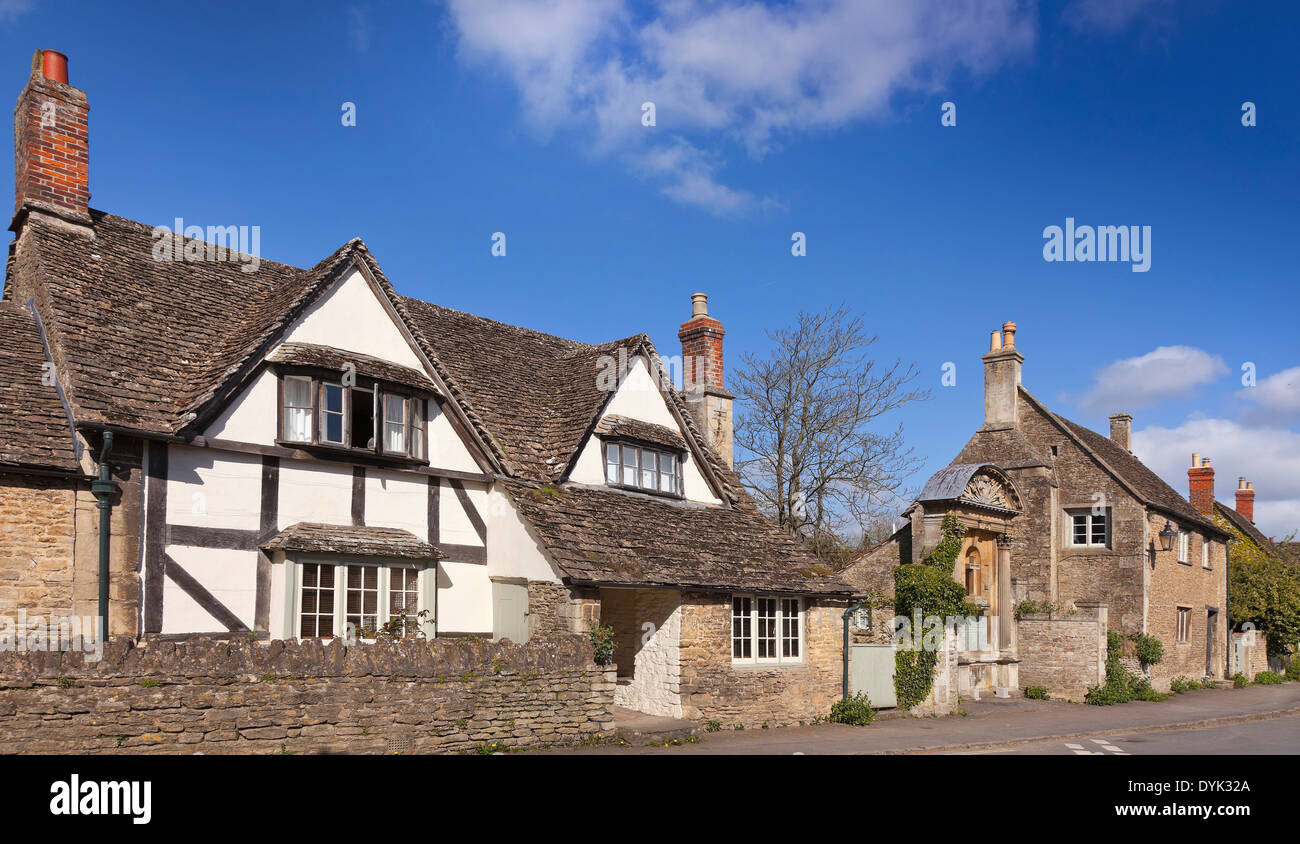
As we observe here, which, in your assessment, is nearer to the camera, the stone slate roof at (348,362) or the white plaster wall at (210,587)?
the white plaster wall at (210,587)

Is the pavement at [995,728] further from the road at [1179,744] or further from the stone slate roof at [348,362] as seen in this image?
the stone slate roof at [348,362]

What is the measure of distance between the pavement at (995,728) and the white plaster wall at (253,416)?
6330 millimetres

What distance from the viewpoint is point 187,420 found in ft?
42.8

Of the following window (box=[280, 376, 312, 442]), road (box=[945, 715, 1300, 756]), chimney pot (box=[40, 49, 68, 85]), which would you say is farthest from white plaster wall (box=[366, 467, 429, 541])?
road (box=[945, 715, 1300, 756])

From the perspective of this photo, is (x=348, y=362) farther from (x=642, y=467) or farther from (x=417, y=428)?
(x=642, y=467)

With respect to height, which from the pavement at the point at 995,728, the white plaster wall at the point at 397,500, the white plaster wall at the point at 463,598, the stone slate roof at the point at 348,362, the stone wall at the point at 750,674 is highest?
the stone slate roof at the point at 348,362

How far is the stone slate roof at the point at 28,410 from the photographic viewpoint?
39.8 ft

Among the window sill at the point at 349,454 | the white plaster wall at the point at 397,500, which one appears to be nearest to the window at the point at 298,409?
the window sill at the point at 349,454

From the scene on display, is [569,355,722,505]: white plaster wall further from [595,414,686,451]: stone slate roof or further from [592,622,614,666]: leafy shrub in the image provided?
[592,622,614,666]: leafy shrub

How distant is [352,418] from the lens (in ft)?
50.6

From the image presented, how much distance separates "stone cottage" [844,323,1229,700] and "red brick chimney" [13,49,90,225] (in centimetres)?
1737

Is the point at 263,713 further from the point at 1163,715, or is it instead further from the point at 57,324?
the point at 1163,715

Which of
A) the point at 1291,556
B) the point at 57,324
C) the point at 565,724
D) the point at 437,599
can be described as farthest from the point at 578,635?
the point at 1291,556

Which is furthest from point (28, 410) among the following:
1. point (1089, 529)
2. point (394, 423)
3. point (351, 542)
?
point (1089, 529)
